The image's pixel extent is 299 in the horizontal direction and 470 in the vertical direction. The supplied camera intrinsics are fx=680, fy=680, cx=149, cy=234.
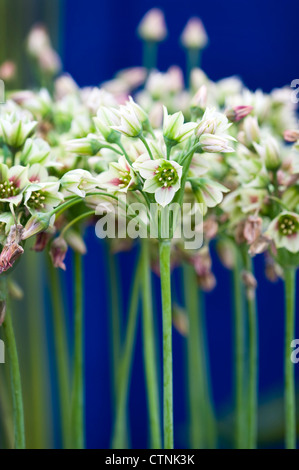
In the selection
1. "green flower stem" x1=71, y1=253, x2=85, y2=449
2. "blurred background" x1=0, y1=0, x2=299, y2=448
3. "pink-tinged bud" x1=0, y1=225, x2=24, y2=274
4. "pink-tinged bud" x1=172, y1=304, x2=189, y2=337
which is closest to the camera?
"pink-tinged bud" x1=0, y1=225, x2=24, y2=274

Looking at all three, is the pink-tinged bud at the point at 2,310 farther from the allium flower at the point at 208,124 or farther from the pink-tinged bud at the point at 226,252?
the pink-tinged bud at the point at 226,252

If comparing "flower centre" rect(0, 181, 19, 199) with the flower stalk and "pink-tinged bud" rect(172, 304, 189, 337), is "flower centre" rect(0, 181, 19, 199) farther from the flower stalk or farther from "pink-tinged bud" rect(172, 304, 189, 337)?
"pink-tinged bud" rect(172, 304, 189, 337)

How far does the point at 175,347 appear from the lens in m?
1.46

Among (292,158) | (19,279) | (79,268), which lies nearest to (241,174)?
(292,158)

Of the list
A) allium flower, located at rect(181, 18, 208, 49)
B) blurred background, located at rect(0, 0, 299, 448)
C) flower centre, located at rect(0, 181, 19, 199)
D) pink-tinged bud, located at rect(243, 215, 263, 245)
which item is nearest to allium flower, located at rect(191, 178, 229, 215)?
pink-tinged bud, located at rect(243, 215, 263, 245)

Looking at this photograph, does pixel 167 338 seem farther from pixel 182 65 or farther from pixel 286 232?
pixel 182 65

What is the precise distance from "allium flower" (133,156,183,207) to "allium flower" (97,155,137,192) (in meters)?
0.01

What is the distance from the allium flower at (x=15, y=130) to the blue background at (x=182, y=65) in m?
0.83

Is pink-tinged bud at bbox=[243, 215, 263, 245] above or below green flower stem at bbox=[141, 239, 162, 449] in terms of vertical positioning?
above

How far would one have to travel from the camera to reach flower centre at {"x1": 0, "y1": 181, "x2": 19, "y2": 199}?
545 millimetres

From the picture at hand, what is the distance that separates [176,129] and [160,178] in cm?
4

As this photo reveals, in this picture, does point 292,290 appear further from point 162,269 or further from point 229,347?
point 229,347

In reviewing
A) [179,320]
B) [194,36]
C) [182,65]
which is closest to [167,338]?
[179,320]
